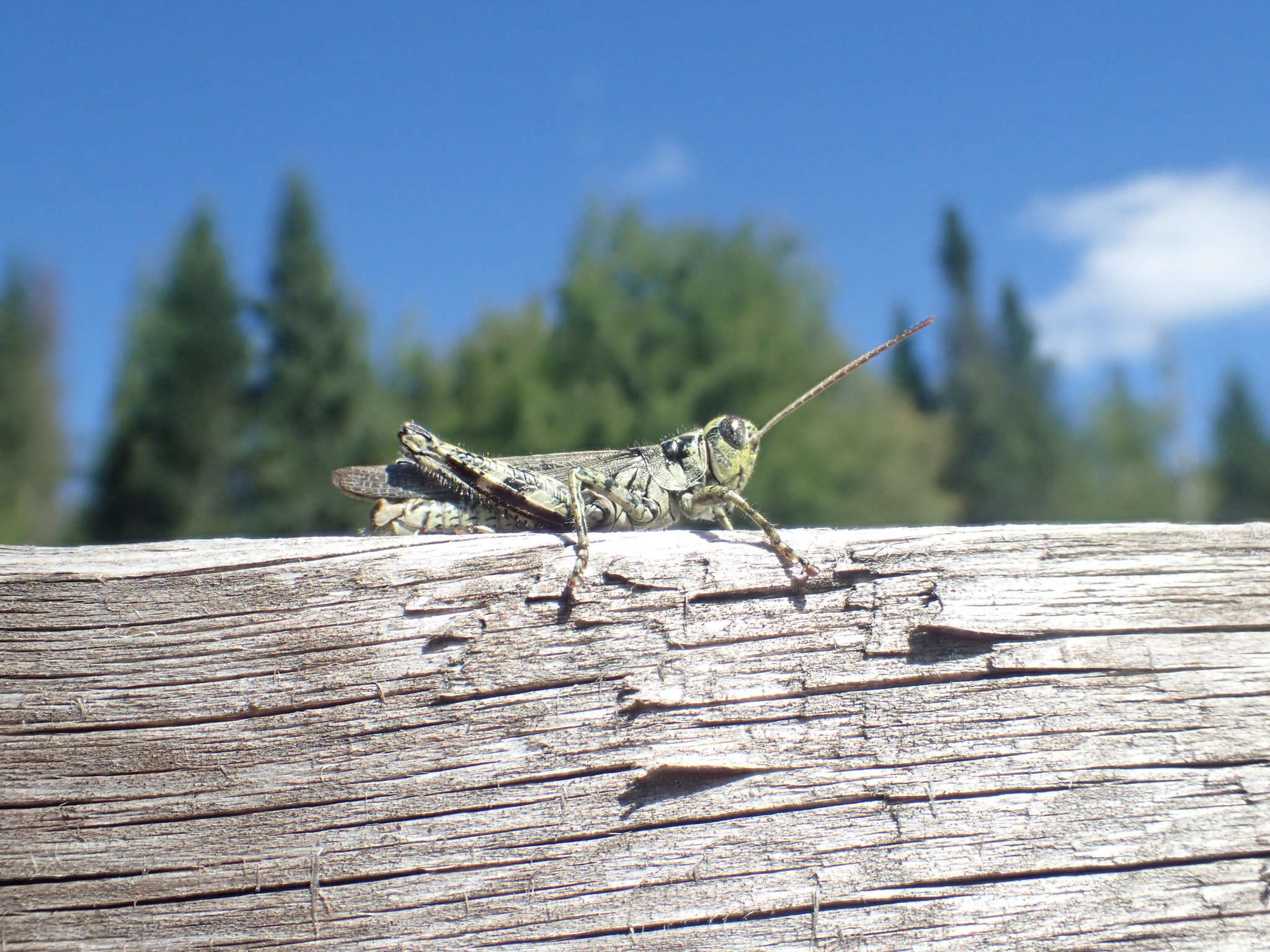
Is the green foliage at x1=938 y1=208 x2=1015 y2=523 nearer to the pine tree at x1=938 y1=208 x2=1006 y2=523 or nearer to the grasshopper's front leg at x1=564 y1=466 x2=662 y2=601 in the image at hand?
the pine tree at x1=938 y1=208 x2=1006 y2=523

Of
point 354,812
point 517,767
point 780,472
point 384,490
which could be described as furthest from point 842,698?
point 780,472

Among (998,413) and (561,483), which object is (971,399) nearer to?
(998,413)

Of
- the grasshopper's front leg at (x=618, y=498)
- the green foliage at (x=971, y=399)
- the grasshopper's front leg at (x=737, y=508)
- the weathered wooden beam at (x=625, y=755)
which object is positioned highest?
the green foliage at (x=971, y=399)

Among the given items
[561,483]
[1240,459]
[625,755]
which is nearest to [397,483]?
[561,483]

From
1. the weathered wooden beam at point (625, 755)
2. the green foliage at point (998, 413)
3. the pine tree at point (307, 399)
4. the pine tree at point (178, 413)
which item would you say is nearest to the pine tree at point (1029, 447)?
the green foliage at point (998, 413)

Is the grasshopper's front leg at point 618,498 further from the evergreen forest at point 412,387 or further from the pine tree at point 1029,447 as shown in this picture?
the pine tree at point 1029,447

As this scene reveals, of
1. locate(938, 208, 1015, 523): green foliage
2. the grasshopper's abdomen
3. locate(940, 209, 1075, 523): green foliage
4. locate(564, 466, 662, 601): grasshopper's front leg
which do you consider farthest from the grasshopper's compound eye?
locate(938, 208, 1015, 523): green foliage
